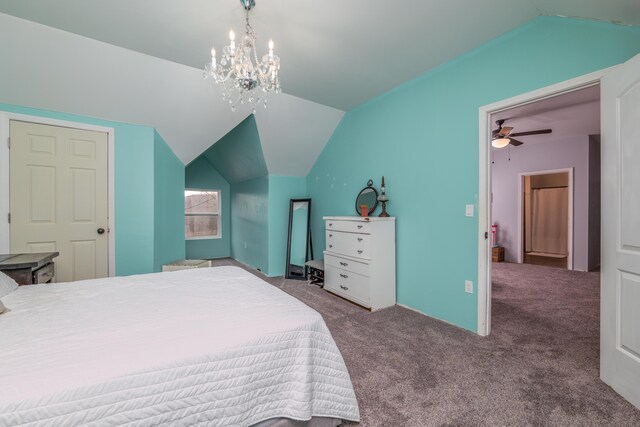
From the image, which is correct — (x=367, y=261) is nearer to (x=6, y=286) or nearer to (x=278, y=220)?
(x=278, y=220)

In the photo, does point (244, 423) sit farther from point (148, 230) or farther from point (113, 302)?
point (148, 230)

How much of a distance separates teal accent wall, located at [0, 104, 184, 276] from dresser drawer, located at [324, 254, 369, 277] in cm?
216

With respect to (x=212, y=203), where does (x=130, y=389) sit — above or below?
below

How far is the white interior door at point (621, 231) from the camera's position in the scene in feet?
4.91

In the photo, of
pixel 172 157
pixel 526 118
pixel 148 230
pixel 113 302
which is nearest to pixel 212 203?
pixel 172 157

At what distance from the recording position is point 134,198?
123 inches

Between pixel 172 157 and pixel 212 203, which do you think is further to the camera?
pixel 212 203

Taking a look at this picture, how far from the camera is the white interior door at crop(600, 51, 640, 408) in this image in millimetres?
1498

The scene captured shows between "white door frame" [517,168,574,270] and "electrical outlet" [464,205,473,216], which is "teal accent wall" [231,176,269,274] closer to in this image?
"electrical outlet" [464,205,473,216]

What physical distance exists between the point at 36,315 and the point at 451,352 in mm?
2586

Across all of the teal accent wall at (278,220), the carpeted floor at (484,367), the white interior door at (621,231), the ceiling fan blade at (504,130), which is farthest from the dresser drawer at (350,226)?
the ceiling fan blade at (504,130)

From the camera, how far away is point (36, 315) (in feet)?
4.17

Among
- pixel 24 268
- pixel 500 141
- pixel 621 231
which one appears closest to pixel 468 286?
pixel 621 231

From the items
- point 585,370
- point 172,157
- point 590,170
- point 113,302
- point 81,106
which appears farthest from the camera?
point 590,170
